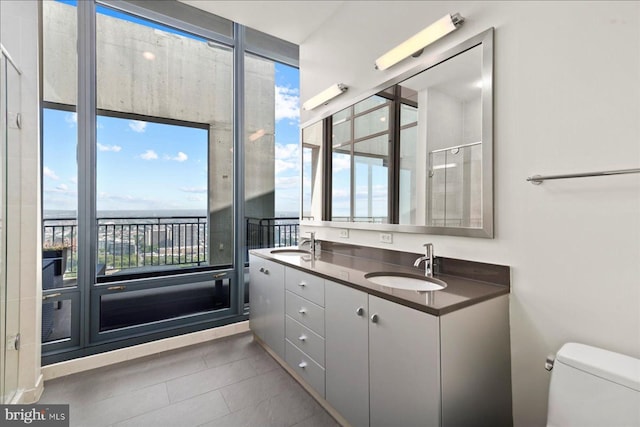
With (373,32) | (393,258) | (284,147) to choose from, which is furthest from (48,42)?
(393,258)

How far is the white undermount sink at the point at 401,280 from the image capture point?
1.67 m

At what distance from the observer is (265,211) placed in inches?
129

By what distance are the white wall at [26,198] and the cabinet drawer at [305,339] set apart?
1.70 m

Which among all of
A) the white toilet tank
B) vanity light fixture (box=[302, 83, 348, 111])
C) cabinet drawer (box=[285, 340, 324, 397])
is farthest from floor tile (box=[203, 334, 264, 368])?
vanity light fixture (box=[302, 83, 348, 111])

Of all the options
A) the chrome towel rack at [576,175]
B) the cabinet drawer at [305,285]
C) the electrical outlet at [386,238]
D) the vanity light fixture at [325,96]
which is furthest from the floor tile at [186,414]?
the vanity light fixture at [325,96]

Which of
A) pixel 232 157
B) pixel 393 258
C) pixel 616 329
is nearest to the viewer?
pixel 616 329

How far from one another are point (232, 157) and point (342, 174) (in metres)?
1.24

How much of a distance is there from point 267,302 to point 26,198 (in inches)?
70.9

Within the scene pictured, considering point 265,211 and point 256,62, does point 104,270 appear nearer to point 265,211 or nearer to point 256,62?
point 265,211

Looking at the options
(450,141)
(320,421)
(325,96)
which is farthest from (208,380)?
(325,96)

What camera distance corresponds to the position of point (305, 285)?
191 cm

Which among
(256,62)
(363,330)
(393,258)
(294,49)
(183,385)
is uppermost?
(294,49)

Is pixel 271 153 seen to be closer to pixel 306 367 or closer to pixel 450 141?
pixel 450 141

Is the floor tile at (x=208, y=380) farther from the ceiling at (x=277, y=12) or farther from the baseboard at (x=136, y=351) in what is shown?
the ceiling at (x=277, y=12)
